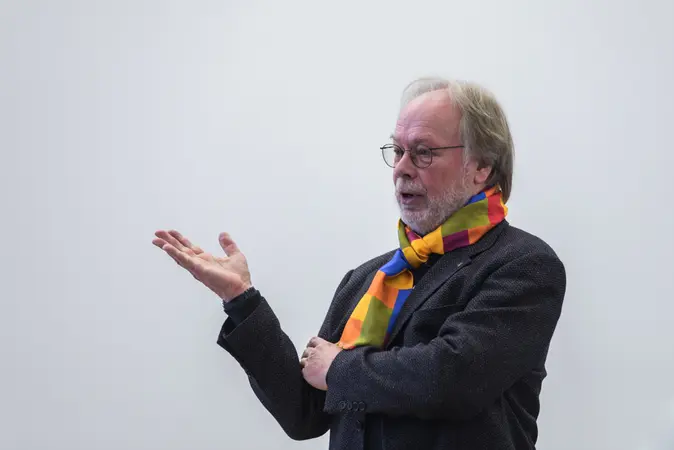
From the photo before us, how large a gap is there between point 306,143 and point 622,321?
4.48ft

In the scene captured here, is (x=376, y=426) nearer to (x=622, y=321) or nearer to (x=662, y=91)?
(x=622, y=321)

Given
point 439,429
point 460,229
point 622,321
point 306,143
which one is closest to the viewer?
point 439,429

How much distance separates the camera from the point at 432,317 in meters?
1.80

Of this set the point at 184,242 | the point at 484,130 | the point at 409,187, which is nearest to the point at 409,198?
the point at 409,187

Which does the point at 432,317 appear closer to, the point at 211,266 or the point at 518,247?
the point at 518,247

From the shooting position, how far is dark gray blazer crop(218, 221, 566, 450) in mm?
1650

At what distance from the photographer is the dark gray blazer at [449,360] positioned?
5.41 feet

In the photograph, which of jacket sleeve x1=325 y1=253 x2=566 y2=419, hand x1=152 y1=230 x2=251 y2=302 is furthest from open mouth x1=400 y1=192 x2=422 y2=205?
hand x1=152 y1=230 x2=251 y2=302

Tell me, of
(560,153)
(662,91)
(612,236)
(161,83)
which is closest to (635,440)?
(612,236)

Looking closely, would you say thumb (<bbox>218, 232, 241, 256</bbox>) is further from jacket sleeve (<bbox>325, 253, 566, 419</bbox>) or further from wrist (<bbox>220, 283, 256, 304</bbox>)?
jacket sleeve (<bbox>325, 253, 566, 419</bbox>)

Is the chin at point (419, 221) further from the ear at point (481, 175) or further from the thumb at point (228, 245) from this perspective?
the thumb at point (228, 245)

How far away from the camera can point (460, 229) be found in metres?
1.91

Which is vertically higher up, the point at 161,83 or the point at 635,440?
the point at 161,83

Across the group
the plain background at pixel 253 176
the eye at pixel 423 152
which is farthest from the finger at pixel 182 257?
the plain background at pixel 253 176
